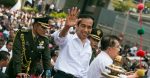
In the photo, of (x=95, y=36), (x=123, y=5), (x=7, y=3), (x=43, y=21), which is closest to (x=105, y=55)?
(x=95, y=36)

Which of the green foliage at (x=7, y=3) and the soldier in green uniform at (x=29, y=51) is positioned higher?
the soldier in green uniform at (x=29, y=51)

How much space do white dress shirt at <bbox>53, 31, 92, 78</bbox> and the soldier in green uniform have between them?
55cm

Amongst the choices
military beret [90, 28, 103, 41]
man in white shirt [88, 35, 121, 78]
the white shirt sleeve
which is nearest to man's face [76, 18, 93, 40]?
the white shirt sleeve

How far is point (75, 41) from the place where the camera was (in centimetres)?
525

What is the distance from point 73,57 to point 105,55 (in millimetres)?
610

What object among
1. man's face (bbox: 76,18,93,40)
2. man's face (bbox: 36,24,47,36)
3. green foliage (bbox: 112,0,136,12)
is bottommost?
green foliage (bbox: 112,0,136,12)

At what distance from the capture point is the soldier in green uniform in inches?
222

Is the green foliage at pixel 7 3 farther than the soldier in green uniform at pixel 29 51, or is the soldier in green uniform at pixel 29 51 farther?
the green foliage at pixel 7 3

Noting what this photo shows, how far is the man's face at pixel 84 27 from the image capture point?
509 cm

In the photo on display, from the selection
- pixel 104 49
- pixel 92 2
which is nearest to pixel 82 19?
pixel 104 49

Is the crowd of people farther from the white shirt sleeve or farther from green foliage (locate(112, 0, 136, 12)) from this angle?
green foliage (locate(112, 0, 136, 12))

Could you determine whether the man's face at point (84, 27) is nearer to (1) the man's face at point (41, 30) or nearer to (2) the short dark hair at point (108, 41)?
(2) the short dark hair at point (108, 41)

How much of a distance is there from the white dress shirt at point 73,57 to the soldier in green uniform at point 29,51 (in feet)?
1.79

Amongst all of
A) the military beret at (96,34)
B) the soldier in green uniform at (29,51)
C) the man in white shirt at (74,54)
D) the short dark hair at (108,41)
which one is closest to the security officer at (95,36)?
the military beret at (96,34)
